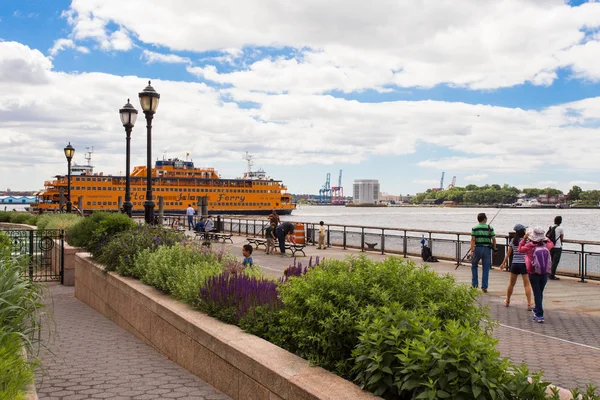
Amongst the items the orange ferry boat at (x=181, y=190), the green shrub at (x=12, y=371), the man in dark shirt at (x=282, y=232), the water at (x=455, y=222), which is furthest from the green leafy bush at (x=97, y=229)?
the orange ferry boat at (x=181, y=190)

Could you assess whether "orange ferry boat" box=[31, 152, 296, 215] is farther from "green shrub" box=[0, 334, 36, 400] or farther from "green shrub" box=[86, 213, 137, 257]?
"green shrub" box=[0, 334, 36, 400]

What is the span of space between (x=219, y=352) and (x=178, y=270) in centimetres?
247

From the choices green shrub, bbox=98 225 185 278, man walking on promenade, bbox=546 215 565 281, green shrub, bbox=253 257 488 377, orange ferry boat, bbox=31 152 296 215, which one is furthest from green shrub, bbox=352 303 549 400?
orange ferry boat, bbox=31 152 296 215

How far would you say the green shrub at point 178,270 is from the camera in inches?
253

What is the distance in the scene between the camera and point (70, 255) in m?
13.4

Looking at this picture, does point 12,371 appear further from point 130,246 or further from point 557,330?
point 557,330

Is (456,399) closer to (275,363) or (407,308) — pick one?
(407,308)

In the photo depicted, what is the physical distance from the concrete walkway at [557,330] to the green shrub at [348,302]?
5.77 feet

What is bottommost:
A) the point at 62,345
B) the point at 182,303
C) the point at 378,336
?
the point at 62,345

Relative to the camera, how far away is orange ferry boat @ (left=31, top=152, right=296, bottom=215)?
304ft

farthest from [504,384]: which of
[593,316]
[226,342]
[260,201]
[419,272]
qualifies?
[260,201]

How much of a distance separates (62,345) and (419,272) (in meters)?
5.20

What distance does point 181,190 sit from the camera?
99000 mm

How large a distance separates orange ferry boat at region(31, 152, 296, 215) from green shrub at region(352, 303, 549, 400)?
86349 mm
